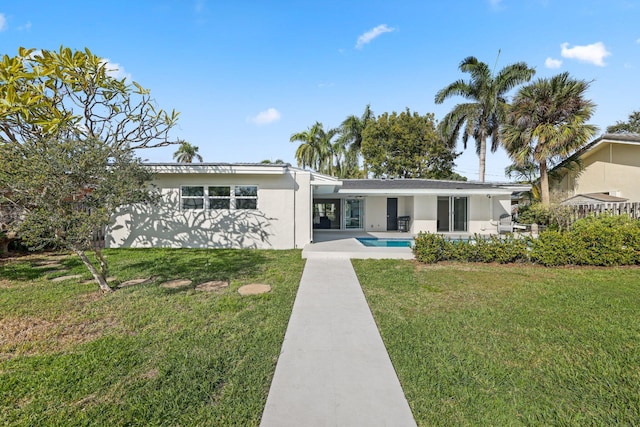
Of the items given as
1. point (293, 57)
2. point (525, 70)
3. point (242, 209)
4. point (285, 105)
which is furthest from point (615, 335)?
point (525, 70)

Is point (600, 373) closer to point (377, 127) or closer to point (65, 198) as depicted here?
point (65, 198)

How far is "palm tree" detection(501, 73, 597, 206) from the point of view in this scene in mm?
16547

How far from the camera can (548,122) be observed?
17.8 metres

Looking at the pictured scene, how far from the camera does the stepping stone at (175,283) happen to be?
22.5ft

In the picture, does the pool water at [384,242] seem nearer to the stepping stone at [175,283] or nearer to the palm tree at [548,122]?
the stepping stone at [175,283]

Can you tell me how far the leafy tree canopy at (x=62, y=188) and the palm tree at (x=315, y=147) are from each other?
28.1m

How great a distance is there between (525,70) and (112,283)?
1162 inches

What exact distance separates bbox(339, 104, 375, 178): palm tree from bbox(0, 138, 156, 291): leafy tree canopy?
28.4 meters

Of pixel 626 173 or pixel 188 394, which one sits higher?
pixel 626 173

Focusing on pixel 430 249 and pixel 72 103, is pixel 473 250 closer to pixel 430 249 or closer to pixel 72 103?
pixel 430 249

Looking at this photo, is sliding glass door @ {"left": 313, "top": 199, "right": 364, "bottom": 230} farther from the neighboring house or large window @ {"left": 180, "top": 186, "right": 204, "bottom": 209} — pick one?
the neighboring house

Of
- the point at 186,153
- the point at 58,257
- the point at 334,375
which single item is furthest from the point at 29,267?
the point at 186,153

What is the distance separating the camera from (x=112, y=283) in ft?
23.2

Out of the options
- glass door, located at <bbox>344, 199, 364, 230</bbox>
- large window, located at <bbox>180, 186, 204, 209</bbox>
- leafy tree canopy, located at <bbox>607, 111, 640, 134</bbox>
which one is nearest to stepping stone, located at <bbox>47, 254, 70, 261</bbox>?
large window, located at <bbox>180, 186, 204, 209</bbox>
